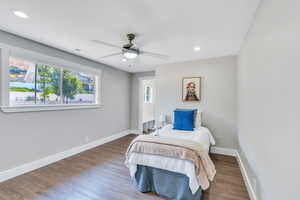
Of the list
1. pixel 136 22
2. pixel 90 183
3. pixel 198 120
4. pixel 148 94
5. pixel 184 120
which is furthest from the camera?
pixel 148 94

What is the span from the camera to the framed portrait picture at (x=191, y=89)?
3.84 metres

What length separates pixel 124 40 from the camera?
8.39 feet

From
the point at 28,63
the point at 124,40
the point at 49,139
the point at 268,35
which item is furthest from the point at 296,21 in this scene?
the point at 49,139

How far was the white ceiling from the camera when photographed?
5.30 feet

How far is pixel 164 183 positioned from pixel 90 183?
1.26m

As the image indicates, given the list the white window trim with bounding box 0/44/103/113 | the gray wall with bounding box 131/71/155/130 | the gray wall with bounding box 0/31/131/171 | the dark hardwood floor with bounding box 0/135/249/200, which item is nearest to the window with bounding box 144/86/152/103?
the gray wall with bounding box 131/71/155/130

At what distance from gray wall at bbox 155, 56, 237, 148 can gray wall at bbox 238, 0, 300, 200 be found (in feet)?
6.59

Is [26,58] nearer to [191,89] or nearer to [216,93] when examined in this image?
[191,89]

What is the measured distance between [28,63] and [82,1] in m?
1.98

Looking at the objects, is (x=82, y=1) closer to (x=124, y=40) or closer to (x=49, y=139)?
(x=124, y=40)

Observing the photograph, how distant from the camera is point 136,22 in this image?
6.48 ft

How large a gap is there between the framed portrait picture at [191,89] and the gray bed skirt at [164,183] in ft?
7.94

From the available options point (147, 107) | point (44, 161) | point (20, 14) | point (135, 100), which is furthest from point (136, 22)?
point (147, 107)

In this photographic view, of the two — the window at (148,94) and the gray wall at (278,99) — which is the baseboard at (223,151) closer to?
the gray wall at (278,99)
